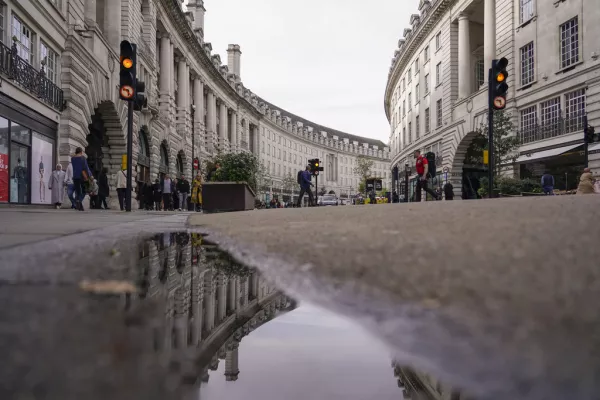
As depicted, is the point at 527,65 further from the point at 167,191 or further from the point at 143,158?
the point at 143,158

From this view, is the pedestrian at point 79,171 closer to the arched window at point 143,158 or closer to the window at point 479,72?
the arched window at point 143,158

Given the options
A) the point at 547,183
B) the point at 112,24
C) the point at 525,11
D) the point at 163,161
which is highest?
the point at 525,11

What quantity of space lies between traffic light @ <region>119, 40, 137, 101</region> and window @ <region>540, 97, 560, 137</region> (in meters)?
20.4

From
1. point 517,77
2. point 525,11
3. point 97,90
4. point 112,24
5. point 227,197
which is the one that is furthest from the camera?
point 517,77

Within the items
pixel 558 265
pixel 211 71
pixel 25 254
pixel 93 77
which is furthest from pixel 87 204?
pixel 211 71

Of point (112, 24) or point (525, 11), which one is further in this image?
point (525, 11)

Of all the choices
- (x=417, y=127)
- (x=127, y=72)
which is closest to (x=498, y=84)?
(x=127, y=72)

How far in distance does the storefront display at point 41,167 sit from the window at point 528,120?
73.6 feet

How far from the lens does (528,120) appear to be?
25.3m

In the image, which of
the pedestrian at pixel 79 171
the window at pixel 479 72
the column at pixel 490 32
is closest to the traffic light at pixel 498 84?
the pedestrian at pixel 79 171

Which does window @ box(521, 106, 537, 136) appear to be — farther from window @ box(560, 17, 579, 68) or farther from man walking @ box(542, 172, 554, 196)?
man walking @ box(542, 172, 554, 196)

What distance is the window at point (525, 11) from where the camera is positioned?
83.9 feet

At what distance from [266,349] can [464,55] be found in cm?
3572

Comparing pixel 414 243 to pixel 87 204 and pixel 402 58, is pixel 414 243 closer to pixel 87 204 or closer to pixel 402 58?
pixel 87 204
